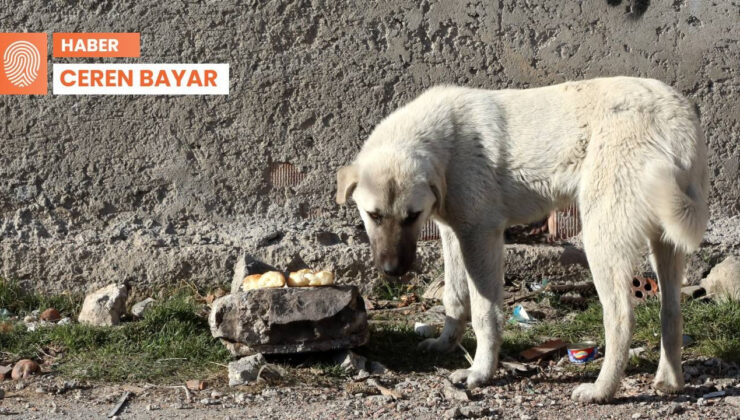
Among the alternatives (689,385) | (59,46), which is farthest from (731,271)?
(59,46)

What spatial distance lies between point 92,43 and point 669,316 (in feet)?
13.3

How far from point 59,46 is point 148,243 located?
4.80ft

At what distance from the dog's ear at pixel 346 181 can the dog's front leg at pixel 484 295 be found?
2.09ft

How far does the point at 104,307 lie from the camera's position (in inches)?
214

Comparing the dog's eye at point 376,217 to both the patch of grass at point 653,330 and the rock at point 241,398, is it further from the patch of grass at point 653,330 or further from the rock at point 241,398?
the patch of grass at point 653,330

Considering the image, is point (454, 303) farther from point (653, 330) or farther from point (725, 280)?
point (725, 280)

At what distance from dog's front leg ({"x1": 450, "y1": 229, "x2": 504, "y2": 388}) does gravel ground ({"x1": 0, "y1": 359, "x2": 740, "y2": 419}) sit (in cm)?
13

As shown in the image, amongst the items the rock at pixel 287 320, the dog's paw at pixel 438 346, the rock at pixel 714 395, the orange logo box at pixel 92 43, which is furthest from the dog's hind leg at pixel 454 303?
the orange logo box at pixel 92 43

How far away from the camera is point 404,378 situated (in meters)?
4.64

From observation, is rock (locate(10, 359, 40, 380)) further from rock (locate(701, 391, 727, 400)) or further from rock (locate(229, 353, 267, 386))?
rock (locate(701, 391, 727, 400))

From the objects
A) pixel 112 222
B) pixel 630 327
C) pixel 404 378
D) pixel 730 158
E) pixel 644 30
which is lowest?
pixel 404 378

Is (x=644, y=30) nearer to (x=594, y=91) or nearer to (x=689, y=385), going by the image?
(x=594, y=91)

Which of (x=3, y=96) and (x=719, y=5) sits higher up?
(x=719, y=5)
